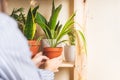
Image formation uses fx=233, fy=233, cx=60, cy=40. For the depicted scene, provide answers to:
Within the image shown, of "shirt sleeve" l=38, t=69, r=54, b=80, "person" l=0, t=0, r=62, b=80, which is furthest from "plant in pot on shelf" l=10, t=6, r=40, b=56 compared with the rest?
"person" l=0, t=0, r=62, b=80

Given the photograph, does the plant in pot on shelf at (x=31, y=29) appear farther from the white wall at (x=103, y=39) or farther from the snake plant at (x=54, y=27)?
the white wall at (x=103, y=39)

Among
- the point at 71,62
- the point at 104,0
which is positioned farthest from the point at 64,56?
the point at 104,0

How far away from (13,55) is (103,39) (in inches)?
39.0

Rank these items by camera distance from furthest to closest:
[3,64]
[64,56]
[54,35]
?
[64,56] → [54,35] → [3,64]

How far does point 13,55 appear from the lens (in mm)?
594

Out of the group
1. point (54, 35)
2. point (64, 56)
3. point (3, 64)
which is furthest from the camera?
point (64, 56)

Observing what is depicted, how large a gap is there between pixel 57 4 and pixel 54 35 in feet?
0.86

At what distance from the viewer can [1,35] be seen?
1.91ft

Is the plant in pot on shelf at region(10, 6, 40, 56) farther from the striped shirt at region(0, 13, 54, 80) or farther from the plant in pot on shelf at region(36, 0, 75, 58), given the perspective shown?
the striped shirt at region(0, 13, 54, 80)

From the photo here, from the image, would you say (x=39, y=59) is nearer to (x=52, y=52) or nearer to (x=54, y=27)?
(x=52, y=52)

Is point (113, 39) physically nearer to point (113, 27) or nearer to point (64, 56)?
point (113, 27)

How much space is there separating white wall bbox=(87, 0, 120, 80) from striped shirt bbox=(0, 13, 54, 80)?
2.95 feet

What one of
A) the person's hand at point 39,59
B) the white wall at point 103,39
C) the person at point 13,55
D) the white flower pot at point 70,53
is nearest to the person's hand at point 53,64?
the person's hand at point 39,59

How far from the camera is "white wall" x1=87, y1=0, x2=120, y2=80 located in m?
1.49
